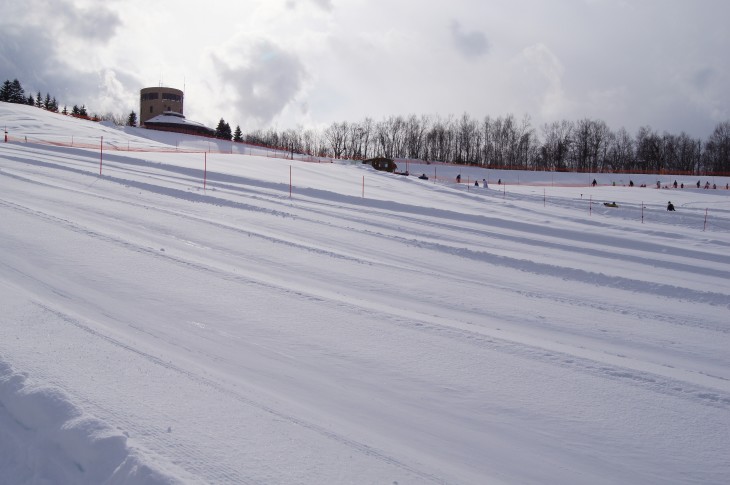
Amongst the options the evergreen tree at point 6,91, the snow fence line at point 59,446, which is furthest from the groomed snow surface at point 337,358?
the evergreen tree at point 6,91

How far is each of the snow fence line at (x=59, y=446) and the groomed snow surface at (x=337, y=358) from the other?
0.02 meters

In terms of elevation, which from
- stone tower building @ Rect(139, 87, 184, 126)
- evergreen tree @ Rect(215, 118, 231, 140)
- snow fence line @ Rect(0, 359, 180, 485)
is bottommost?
snow fence line @ Rect(0, 359, 180, 485)

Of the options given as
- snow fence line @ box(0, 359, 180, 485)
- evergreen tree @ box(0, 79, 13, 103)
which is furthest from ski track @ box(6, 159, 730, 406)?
evergreen tree @ box(0, 79, 13, 103)

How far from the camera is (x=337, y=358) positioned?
250 inches

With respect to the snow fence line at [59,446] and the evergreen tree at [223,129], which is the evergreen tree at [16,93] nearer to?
the evergreen tree at [223,129]

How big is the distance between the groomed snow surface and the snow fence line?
15 mm

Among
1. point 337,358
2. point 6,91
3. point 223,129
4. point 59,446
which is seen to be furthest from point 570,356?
point 6,91

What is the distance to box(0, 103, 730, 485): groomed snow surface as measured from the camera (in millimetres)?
4395

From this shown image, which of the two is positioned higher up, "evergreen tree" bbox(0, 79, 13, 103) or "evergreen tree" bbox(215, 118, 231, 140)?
"evergreen tree" bbox(0, 79, 13, 103)

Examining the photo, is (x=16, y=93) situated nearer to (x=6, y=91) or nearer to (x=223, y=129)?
(x=6, y=91)

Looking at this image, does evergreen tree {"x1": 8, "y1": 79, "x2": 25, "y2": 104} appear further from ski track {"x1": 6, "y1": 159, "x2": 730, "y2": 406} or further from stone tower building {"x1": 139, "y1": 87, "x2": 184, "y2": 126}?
ski track {"x1": 6, "y1": 159, "x2": 730, "y2": 406}

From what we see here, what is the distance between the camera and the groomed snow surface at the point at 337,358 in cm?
439

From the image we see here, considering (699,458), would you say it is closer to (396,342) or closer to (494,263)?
(396,342)

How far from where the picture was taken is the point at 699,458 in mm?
4852
